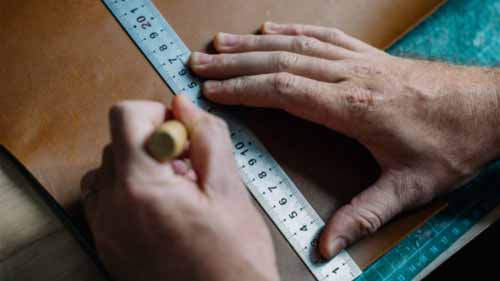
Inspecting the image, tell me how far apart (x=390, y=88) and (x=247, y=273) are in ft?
1.66

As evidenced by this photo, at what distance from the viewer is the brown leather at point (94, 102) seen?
87cm

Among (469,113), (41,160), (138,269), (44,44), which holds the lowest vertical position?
(469,113)

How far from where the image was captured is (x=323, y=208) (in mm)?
917

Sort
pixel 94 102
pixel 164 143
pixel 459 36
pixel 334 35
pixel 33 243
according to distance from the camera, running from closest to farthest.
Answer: pixel 164 143 < pixel 33 243 < pixel 94 102 < pixel 334 35 < pixel 459 36

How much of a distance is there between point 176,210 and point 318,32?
2.01ft

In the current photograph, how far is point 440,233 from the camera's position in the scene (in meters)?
0.97

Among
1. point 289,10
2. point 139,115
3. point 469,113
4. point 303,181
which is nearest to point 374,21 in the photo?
point 289,10

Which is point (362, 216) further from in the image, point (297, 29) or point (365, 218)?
point (297, 29)

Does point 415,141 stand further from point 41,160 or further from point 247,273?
point 41,160

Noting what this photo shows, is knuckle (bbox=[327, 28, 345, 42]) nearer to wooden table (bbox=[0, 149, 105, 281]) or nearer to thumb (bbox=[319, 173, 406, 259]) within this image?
thumb (bbox=[319, 173, 406, 259])

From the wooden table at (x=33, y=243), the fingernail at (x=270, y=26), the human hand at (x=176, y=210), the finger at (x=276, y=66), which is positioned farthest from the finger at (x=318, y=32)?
the wooden table at (x=33, y=243)

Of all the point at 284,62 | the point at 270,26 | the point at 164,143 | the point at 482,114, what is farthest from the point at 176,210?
the point at 482,114

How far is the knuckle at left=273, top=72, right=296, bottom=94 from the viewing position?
876 millimetres

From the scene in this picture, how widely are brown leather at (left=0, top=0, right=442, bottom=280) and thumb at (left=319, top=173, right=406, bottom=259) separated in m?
0.04
